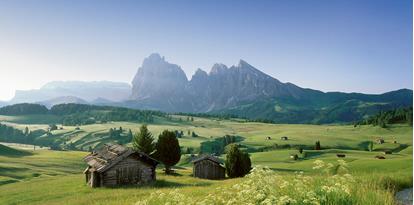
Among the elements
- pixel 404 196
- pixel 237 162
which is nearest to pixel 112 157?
pixel 237 162

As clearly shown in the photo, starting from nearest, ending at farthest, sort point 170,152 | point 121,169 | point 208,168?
point 121,169 → point 170,152 → point 208,168

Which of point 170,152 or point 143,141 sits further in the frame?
point 170,152

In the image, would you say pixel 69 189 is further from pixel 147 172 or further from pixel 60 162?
pixel 60 162

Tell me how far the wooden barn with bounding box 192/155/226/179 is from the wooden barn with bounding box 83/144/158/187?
71.3 feet

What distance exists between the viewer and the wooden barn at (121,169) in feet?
194

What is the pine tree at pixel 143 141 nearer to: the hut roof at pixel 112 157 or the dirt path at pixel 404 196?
the hut roof at pixel 112 157

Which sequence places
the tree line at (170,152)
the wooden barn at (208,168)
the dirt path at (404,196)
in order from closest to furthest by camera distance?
the dirt path at (404,196)
the tree line at (170,152)
the wooden barn at (208,168)

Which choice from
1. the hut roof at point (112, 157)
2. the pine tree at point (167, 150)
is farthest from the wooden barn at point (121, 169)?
the pine tree at point (167, 150)

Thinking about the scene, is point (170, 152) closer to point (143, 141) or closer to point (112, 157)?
point (143, 141)

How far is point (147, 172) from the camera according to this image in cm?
6219

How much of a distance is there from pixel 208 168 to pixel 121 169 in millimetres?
26868

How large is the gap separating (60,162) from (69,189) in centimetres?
5729

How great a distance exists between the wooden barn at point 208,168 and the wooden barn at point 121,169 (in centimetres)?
2172

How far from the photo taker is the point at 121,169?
60.8 metres
